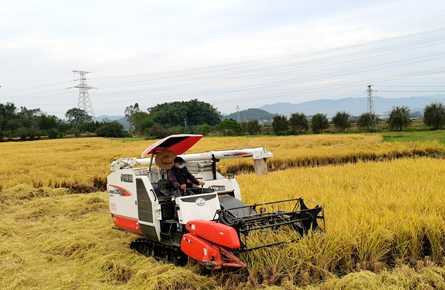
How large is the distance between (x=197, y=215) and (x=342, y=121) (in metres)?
49.0

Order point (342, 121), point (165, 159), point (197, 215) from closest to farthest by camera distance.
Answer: point (197, 215)
point (165, 159)
point (342, 121)

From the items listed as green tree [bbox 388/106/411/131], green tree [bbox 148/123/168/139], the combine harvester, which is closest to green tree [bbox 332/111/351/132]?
green tree [bbox 388/106/411/131]

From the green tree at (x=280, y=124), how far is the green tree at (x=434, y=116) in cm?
1978

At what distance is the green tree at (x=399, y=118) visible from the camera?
44.8m

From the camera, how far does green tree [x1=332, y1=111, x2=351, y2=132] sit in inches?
2018

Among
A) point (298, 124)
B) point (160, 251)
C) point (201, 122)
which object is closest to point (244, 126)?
point (298, 124)

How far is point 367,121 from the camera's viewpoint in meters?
49.2

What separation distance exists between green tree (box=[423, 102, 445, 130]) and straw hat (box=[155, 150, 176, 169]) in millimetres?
43895

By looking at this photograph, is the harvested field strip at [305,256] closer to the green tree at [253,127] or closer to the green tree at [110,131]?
the green tree at [253,127]

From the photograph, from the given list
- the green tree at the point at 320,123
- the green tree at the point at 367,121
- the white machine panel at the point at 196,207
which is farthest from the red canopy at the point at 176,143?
the green tree at the point at 320,123

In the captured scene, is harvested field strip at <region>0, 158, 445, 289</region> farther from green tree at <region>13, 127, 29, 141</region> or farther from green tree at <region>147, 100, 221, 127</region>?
green tree at <region>147, 100, 221, 127</region>

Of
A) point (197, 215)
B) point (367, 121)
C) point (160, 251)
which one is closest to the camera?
point (197, 215)

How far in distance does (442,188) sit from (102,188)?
12323mm

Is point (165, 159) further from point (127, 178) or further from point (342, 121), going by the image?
point (342, 121)
